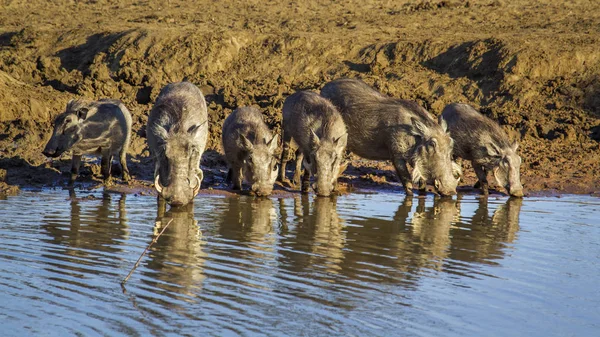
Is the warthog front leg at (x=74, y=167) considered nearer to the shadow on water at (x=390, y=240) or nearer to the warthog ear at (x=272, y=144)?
the warthog ear at (x=272, y=144)

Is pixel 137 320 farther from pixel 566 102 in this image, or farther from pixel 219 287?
pixel 566 102

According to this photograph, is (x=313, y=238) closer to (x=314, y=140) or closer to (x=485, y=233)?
(x=485, y=233)

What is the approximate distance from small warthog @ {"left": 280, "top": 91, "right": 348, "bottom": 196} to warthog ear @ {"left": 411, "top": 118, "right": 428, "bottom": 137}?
0.95 meters

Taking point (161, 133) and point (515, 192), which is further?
point (515, 192)

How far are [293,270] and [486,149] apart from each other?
624cm

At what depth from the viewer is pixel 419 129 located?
41.4 ft

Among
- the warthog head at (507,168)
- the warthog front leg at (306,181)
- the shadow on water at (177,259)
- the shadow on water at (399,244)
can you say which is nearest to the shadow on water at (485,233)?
the shadow on water at (399,244)

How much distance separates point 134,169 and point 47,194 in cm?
193

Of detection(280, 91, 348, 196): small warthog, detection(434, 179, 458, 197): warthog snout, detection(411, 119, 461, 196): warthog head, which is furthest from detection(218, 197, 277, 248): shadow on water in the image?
detection(434, 179, 458, 197): warthog snout

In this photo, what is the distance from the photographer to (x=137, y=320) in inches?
232

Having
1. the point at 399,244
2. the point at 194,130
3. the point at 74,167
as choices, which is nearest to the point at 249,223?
the point at 194,130

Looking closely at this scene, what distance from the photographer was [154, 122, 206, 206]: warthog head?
1059 cm

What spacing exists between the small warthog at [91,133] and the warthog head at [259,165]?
1987 millimetres

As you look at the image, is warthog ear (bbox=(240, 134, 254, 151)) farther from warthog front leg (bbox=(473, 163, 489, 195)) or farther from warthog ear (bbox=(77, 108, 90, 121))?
warthog front leg (bbox=(473, 163, 489, 195))
